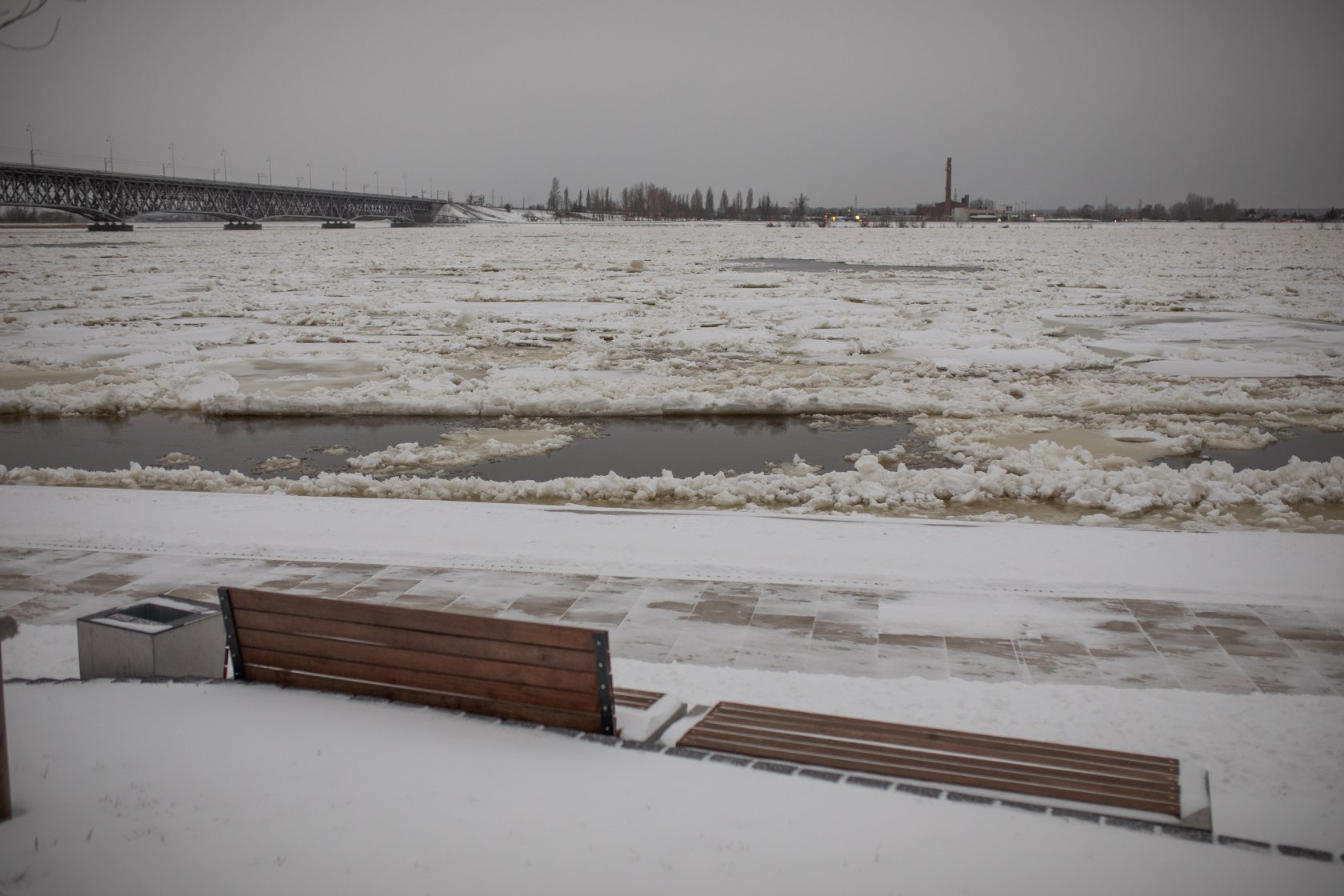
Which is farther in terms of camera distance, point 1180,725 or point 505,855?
point 1180,725

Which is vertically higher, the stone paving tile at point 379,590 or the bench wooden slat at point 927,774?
A: the bench wooden slat at point 927,774

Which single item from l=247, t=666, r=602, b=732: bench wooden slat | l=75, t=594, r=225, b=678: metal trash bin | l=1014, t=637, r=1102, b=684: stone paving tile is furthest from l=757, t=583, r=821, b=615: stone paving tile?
l=75, t=594, r=225, b=678: metal trash bin

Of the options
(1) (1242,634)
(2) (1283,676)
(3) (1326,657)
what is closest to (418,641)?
(2) (1283,676)

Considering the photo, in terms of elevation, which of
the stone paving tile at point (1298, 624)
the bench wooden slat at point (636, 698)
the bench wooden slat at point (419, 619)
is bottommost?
the stone paving tile at point (1298, 624)

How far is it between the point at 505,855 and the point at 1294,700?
4170mm

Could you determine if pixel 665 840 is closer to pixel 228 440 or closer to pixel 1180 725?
pixel 1180 725

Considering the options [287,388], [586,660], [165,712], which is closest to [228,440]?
[287,388]

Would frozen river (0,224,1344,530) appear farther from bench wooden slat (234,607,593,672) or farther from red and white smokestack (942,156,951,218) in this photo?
red and white smokestack (942,156,951,218)

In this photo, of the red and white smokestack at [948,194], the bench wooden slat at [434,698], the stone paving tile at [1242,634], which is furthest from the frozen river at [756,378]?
the red and white smokestack at [948,194]

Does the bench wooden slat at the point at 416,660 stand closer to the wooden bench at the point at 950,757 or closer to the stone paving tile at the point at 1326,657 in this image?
the wooden bench at the point at 950,757

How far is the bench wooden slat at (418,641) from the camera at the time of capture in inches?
182

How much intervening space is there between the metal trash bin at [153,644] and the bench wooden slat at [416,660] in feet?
1.63

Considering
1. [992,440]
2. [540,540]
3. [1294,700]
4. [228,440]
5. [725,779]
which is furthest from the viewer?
[228,440]

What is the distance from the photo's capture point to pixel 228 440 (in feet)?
45.2
